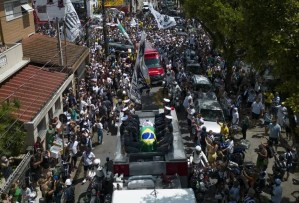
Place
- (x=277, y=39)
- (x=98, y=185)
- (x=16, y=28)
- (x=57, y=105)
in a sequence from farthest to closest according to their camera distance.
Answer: (x=16, y=28) < (x=57, y=105) < (x=98, y=185) < (x=277, y=39)

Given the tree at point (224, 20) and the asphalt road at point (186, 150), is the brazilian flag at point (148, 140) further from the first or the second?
the tree at point (224, 20)

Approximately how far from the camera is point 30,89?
1870cm

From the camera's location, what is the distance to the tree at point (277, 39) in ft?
35.5

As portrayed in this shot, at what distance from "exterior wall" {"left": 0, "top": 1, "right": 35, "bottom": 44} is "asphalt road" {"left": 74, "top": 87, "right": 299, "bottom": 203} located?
7664 mm

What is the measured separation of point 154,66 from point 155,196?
19464 mm

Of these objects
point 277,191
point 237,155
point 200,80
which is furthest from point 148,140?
point 200,80

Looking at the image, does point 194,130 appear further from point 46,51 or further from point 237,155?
point 46,51

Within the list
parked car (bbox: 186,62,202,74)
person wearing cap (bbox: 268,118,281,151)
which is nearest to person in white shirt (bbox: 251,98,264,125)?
person wearing cap (bbox: 268,118,281,151)

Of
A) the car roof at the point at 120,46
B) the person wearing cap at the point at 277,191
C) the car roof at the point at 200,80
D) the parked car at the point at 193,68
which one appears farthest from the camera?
the car roof at the point at 120,46

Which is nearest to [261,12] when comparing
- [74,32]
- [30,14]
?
[74,32]

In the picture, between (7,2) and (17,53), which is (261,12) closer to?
(17,53)

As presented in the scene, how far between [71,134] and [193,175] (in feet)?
18.8

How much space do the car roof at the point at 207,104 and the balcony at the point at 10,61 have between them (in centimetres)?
869

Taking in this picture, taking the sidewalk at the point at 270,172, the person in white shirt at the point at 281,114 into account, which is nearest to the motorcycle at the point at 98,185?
the sidewalk at the point at 270,172
